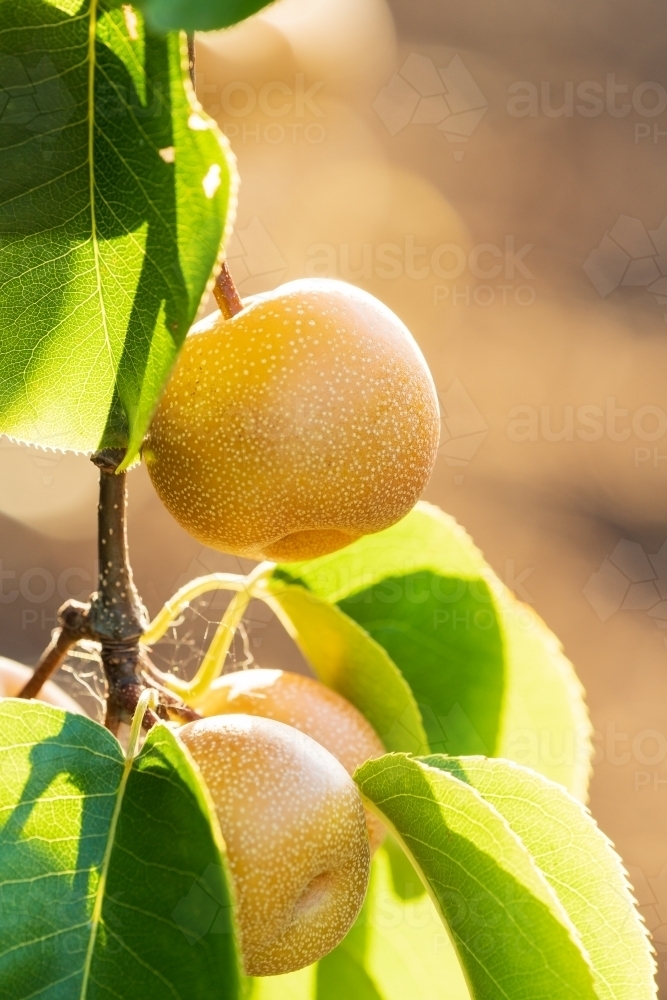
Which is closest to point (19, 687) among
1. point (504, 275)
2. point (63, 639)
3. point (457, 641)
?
point (63, 639)

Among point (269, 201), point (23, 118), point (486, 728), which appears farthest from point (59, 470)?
point (23, 118)

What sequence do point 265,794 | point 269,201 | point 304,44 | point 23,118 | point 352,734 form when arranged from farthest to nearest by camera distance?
point 304,44 < point 269,201 < point 352,734 < point 265,794 < point 23,118

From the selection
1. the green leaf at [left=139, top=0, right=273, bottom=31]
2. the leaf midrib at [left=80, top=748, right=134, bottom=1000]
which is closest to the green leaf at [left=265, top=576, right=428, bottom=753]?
the leaf midrib at [left=80, top=748, right=134, bottom=1000]

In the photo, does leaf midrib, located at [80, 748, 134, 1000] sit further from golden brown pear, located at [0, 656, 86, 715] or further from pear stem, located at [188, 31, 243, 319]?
golden brown pear, located at [0, 656, 86, 715]

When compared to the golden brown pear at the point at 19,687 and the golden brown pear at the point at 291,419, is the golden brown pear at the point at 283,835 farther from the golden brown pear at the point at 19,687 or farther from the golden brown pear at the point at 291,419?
the golden brown pear at the point at 19,687

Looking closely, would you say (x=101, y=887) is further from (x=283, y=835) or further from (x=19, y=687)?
(x=19, y=687)

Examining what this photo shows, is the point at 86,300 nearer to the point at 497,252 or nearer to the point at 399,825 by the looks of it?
the point at 399,825

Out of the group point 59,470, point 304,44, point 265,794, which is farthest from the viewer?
point 304,44
